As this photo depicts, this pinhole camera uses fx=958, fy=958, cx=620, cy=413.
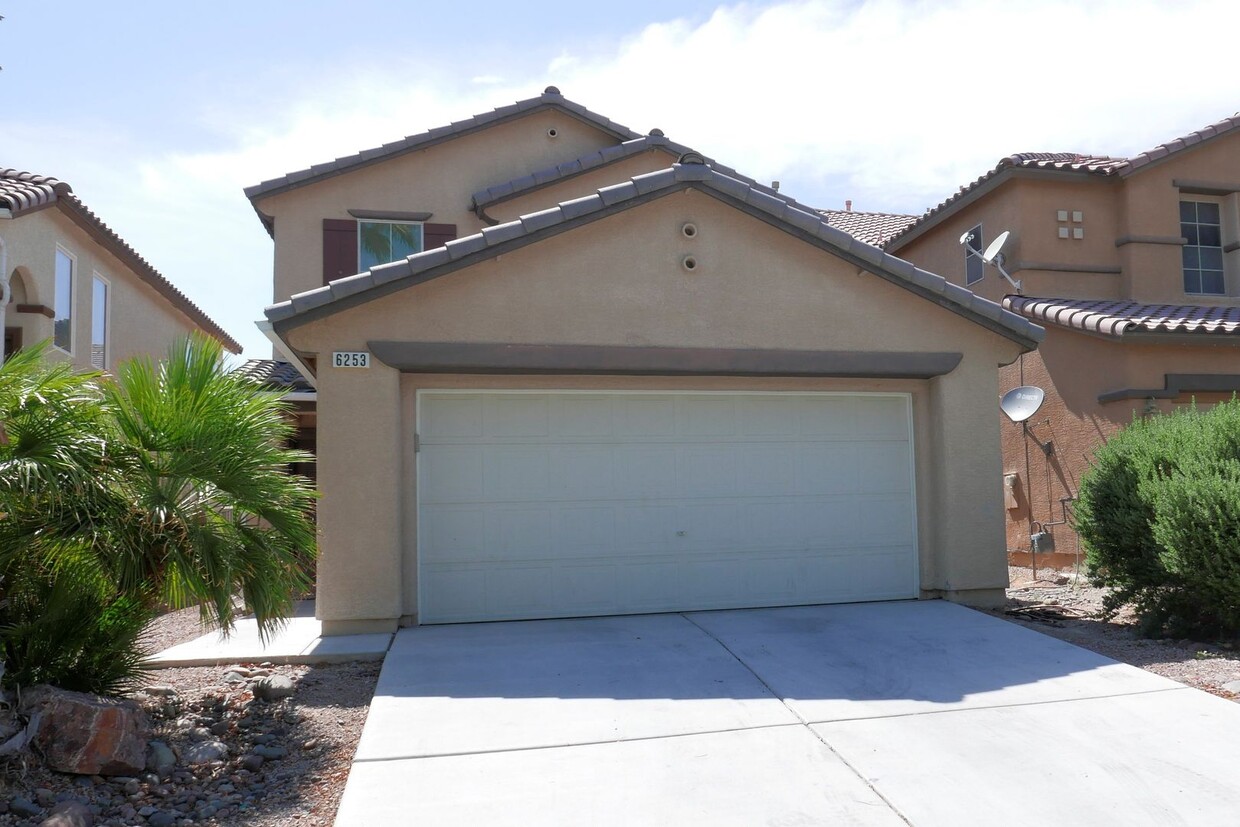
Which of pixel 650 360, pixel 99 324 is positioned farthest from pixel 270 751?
pixel 99 324

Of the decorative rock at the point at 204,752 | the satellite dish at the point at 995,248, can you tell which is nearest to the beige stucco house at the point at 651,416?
the decorative rock at the point at 204,752

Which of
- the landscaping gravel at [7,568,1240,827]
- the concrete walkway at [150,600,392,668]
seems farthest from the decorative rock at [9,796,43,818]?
the concrete walkway at [150,600,392,668]

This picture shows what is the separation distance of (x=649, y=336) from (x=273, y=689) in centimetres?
437

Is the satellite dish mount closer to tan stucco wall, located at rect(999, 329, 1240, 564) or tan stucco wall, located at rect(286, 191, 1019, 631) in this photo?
tan stucco wall, located at rect(999, 329, 1240, 564)

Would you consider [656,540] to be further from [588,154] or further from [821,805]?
[588,154]

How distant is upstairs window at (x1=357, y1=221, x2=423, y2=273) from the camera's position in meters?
14.3

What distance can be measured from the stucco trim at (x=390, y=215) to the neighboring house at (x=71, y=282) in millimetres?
2796

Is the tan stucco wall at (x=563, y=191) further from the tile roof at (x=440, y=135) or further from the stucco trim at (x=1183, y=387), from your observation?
the stucco trim at (x=1183, y=387)

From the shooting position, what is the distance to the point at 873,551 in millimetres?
9547

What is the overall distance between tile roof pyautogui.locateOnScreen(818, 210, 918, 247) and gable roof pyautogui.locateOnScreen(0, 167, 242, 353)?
43.1ft

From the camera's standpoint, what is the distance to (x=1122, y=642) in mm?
8250

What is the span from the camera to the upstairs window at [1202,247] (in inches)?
596

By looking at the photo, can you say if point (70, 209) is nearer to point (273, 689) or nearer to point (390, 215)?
point (390, 215)

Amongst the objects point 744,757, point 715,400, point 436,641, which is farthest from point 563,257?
point 744,757
